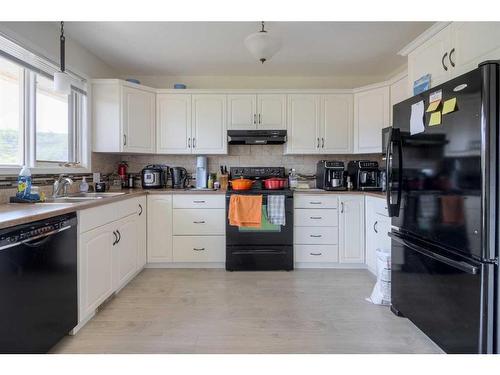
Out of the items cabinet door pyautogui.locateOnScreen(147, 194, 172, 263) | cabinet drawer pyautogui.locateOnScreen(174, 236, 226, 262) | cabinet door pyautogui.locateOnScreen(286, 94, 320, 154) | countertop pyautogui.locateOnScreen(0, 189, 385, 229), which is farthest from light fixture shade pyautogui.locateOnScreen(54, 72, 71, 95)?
cabinet door pyautogui.locateOnScreen(286, 94, 320, 154)

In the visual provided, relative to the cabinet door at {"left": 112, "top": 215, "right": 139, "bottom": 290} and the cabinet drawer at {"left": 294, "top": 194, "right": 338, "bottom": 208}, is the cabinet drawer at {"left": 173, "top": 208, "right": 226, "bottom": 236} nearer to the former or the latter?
the cabinet door at {"left": 112, "top": 215, "right": 139, "bottom": 290}

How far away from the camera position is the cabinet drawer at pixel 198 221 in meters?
3.27

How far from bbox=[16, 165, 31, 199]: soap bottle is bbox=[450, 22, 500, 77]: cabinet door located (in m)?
2.91

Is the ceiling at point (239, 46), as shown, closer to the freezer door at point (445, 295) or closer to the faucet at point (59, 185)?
the faucet at point (59, 185)

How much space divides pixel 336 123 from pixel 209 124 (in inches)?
61.0

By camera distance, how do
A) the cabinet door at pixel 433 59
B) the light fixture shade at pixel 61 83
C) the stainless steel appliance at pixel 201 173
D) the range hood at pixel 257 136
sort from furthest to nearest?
the stainless steel appliance at pixel 201 173 < the range hood at pixel 257 136 < the light fixture shade at pixel 61 83 < the cabinet door at pixel 433 59

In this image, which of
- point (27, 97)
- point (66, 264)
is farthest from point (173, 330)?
point (27, 97)

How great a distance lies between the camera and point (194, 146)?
3611 mm

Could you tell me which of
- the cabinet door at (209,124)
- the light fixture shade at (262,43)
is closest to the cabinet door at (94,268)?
the cabinet door at (209,124)

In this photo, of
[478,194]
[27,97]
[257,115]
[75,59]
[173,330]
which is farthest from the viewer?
[257,115]

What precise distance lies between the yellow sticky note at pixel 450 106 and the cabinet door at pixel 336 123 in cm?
203

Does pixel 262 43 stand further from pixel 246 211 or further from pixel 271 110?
pixel 246 211

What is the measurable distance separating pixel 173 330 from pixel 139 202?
146cm
